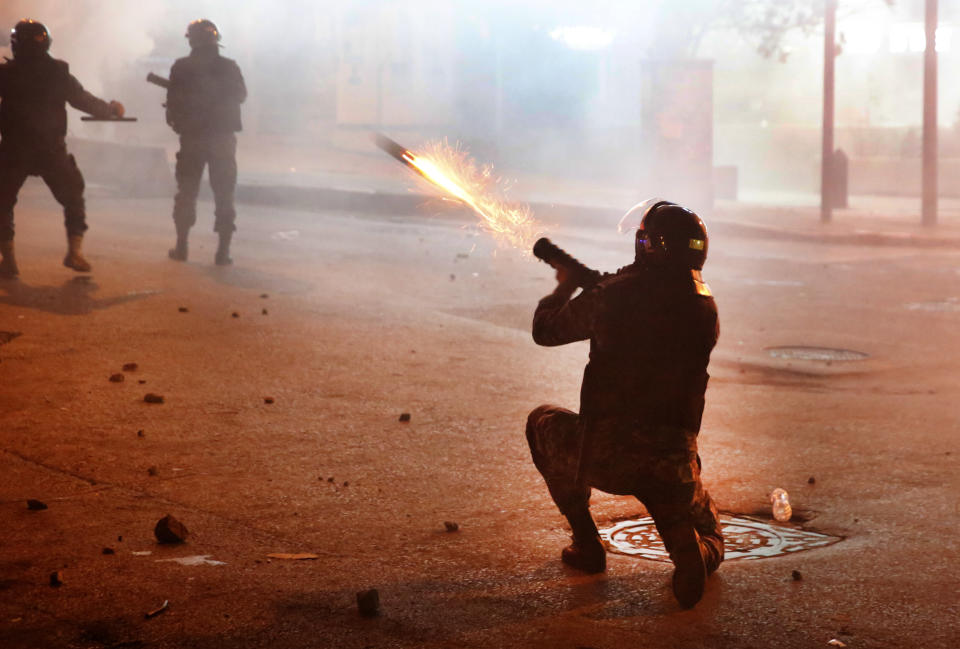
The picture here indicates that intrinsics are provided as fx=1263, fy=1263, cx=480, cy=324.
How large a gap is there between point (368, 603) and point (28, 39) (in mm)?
6213

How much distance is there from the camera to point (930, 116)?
53.4ft

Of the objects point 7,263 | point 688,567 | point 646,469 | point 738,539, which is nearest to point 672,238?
point 646,469

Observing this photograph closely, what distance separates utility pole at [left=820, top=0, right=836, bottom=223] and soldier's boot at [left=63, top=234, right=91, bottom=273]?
1101 cm

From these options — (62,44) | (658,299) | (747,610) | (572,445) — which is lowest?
(747,610)

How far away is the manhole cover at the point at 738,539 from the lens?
3945 mm

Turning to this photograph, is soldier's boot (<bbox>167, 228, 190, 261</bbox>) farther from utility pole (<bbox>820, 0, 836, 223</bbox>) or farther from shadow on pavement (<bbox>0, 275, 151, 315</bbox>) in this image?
utility pole (<bbox>820, 0, 836, 223</bbox>)

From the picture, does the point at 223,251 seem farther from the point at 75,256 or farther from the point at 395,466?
the point at 395,466

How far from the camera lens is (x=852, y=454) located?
526 centimetres

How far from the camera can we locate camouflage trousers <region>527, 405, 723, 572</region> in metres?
3.51

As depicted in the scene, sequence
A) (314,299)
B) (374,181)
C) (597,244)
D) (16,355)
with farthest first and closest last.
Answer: (374,181)
(597,244)
(314,299)
(16,355)

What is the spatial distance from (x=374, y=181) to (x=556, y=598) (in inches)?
674

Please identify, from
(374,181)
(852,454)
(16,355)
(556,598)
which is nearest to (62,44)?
(374,181)

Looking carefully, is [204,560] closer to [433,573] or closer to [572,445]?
[433,573]

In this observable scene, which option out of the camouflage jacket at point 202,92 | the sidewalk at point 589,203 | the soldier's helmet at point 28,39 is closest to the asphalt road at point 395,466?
the camouflage jacket at point 202,92
